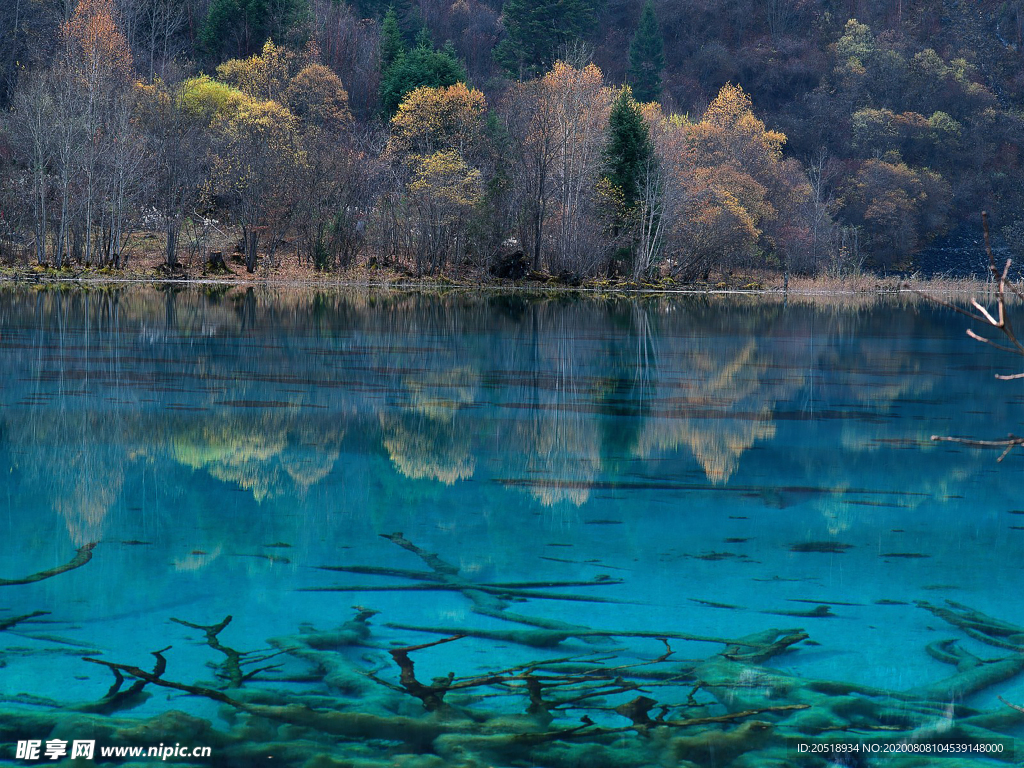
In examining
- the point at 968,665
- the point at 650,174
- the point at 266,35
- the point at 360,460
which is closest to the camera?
the point at 968,665

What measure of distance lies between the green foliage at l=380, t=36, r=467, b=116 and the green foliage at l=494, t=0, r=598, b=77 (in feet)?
57.4

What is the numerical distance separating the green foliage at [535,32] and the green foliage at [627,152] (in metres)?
37.2

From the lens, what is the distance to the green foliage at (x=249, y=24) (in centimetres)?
7262

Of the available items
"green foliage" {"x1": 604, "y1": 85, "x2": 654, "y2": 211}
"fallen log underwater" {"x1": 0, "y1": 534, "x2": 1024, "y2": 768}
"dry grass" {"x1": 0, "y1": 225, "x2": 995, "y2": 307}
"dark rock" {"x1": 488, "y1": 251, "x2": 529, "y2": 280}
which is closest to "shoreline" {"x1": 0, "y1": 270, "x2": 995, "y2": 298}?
A: "dry grass" {"x1": 0, "y1": 225, "x2": 995, "y2": 307}

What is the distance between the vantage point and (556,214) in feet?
171

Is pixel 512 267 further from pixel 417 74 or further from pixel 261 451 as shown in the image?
pixel 261 451

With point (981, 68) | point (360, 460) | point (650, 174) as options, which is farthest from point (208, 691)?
point (981, 68)

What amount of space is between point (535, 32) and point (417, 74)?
75.8 feet

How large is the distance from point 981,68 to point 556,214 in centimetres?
5505

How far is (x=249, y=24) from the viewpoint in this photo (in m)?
74.1

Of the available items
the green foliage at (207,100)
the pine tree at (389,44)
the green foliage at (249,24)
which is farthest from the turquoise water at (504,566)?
the pine tree at (389,44)

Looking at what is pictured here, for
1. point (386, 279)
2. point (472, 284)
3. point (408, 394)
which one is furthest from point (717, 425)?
point (386, 279)

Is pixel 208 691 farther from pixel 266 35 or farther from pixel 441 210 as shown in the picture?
pixel 266 35

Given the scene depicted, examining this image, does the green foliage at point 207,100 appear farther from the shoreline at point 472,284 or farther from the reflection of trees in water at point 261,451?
the reflection of trees in water at point 261,451
